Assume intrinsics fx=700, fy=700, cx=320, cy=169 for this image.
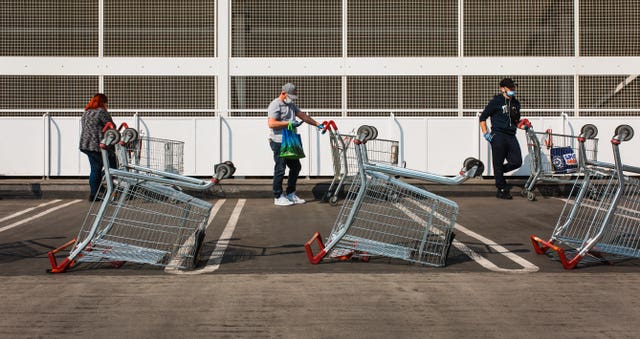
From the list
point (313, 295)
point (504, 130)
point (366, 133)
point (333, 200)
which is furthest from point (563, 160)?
point (313, 295)

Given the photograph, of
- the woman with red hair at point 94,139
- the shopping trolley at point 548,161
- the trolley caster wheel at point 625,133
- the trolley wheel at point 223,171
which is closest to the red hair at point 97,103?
the woman with red hair at point 94,139

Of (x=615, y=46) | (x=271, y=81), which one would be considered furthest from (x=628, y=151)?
(x=271, y=81)

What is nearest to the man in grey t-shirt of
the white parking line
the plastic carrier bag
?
the plastic carrier bag

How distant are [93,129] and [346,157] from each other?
390cm

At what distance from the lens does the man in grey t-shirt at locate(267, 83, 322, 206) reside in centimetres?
1027

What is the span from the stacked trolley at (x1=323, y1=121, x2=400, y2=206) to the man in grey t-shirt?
20.1 inches

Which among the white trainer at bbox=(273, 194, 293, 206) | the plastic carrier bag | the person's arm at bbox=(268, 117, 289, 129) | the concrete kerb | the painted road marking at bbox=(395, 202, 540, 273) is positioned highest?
the person's arm at bbox=(268, 117, 289, 129)

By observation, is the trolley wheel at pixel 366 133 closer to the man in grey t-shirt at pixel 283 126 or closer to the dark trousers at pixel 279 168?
the man in grey t-shirt at pixel 283 126

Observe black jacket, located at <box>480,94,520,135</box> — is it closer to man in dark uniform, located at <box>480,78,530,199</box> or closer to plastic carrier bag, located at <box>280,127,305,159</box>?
man in dark uniform, located at <box>480,78,530,199</box>

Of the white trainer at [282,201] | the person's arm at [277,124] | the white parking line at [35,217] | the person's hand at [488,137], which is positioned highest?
the person's arm at [277,124]

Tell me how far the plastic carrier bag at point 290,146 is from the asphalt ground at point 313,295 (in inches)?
108

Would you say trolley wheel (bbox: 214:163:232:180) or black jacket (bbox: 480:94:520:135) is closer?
trolley wheel (bbox: 214:163:232:180)

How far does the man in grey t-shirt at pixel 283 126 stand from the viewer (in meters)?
10.3

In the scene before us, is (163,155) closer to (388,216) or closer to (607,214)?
(388,216)
